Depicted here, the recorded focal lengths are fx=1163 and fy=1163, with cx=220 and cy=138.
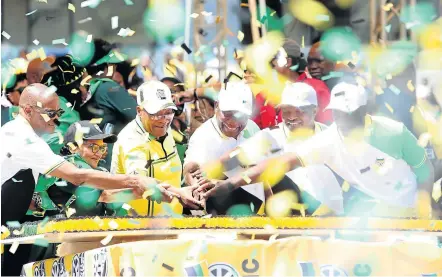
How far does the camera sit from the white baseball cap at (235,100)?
21.5 feet

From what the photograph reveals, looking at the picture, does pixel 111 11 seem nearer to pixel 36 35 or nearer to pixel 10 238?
pixel 36 35

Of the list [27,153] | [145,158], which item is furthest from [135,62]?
[27,153]

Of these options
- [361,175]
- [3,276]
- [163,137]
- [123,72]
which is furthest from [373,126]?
[3,276]

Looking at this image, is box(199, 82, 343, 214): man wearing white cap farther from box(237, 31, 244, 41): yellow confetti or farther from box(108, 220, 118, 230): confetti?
box(108, 220, 118, 230): confetti

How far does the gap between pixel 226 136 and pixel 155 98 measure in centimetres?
50

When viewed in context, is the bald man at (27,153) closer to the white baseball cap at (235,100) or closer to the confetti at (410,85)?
→ the white baseball cap at (235,100)

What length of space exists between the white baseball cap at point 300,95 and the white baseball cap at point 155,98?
66 cm

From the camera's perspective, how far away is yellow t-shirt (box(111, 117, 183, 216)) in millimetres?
6438

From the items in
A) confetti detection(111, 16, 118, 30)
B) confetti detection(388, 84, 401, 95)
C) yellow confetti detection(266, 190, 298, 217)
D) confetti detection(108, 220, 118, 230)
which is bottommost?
yellow confetti detection(266, 190, 298, 217)

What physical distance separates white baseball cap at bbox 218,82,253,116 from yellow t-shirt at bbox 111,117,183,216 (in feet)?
1.27

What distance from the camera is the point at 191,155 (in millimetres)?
6645

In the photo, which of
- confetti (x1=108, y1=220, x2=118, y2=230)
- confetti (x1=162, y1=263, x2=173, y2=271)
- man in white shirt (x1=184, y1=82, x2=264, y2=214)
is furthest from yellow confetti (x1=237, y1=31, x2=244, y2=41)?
confetti (x1=162, y1=263, x2=173, y2=271)

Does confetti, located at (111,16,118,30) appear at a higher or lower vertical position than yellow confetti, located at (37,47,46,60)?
higher

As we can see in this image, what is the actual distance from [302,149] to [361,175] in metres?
0.36
